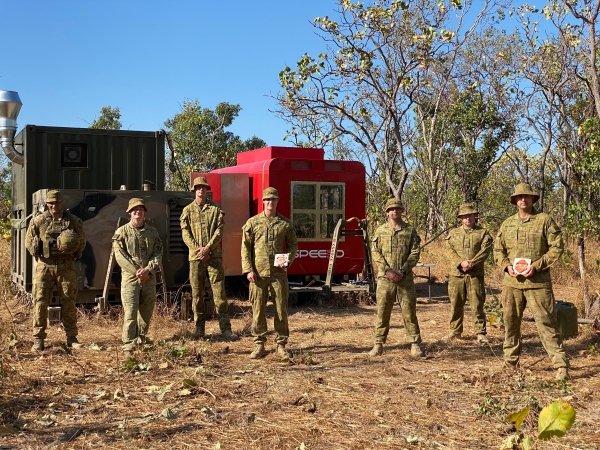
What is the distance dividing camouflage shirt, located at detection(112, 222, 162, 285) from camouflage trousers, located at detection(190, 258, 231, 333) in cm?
106

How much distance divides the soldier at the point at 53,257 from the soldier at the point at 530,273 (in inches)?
191

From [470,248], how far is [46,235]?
17.0ft

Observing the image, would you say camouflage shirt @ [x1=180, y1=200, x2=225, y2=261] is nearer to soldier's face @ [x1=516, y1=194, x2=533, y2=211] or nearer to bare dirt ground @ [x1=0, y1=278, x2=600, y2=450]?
bare dirt ground @ [x1=0, y1=278, x2=600, y2=450]

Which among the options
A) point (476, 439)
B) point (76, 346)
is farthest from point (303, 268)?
point (476, 439)

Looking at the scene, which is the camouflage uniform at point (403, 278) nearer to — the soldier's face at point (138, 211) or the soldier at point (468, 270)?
the soldier at point (468, 270)

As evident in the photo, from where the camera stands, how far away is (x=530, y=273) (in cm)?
661

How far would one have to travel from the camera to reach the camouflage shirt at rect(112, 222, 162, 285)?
7.75 metres

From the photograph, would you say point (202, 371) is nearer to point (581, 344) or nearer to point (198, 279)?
point (198, 279)

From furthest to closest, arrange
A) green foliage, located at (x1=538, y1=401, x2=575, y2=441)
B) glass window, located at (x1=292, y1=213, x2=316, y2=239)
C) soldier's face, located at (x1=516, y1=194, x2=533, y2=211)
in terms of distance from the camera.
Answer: glass window, located at (x1=292, y1=213, x2=316, y2=239), soldier's face, located at (x1=516, y1=194, x2=533, y2=211), green foliage, located at (x1=538, y1=401, x2=575, y2=441)

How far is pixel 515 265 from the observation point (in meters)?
6.76

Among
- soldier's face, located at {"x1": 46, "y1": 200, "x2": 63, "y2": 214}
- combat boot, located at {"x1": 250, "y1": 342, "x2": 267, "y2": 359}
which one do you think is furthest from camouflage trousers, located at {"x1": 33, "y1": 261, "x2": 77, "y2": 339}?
combat boot, located at {"x1": 250, "y1": 342, "x2": 267, "y2": 359}

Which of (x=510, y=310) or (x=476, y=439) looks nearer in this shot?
(x=476, y=439)

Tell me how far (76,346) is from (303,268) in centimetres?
486

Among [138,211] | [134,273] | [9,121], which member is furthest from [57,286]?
[9,121]
